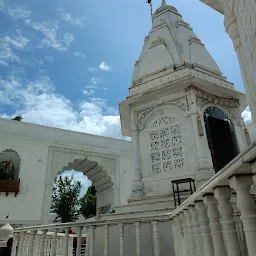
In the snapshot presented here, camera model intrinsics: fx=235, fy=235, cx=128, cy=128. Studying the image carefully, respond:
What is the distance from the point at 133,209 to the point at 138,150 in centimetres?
186

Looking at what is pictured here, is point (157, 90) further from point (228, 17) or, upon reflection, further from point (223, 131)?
point (228, 17)

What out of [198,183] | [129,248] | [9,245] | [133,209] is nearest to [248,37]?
[129,248]

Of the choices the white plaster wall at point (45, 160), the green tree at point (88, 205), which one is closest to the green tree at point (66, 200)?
the green tree at point (88, 205)

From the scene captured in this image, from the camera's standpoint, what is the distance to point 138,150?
23.5 feet

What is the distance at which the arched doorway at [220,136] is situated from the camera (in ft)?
21.6

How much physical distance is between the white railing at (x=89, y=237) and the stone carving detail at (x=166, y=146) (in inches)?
98.1

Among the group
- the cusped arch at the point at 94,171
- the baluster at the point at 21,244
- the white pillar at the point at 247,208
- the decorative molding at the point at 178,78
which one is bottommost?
the baluster at the point at 21,244

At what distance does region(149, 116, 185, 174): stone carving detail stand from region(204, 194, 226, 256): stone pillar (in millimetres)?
4795

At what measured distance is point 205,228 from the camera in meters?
1.74

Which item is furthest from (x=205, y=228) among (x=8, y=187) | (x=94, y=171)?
(x=94, y=171)

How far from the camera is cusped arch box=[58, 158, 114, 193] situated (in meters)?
14.8

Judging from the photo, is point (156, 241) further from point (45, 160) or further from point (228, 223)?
point (45, 160)

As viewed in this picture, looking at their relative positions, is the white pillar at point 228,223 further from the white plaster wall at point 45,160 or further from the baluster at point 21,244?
the white plaster wall at point 45,160

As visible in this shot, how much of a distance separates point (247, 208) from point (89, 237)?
2800mm
